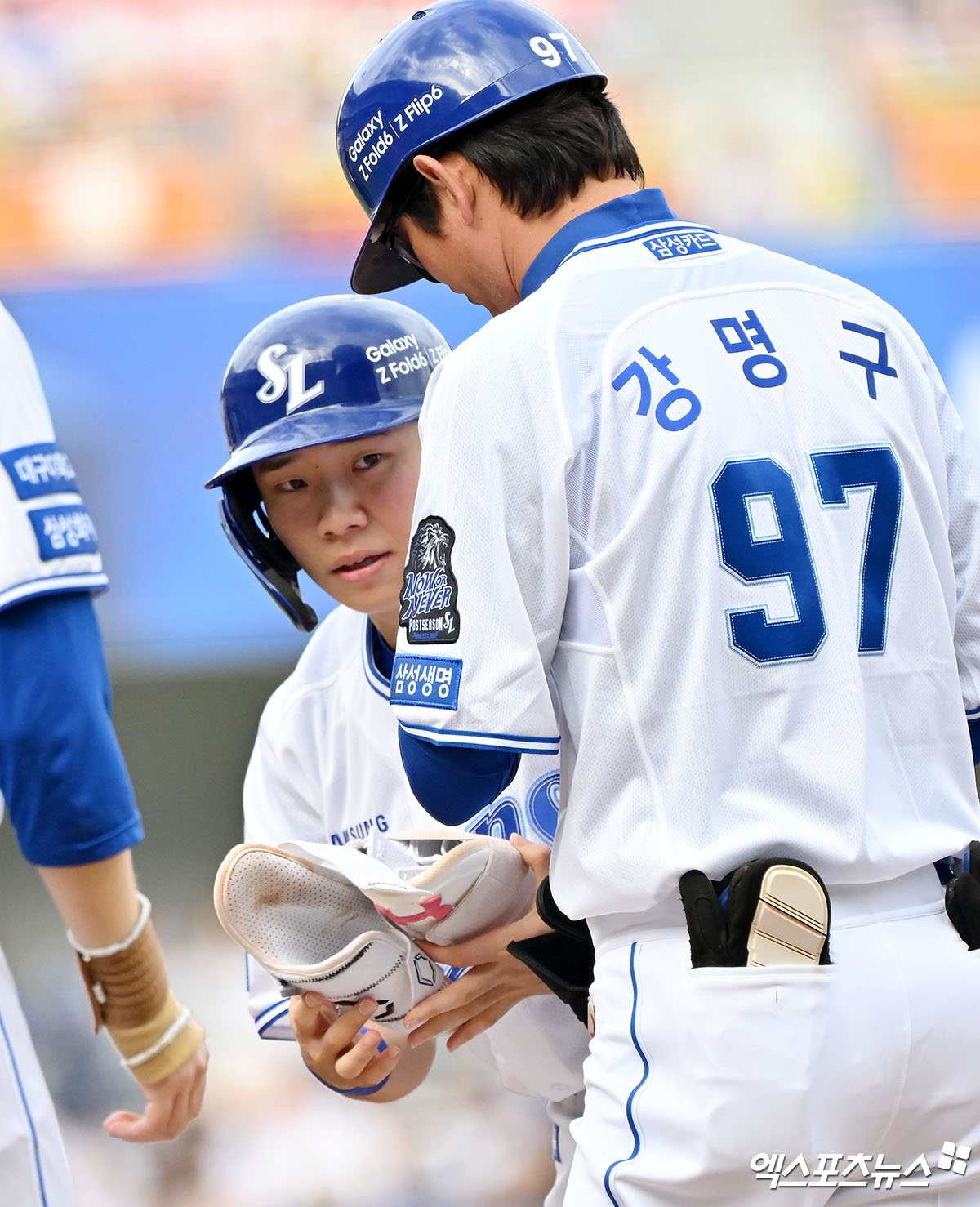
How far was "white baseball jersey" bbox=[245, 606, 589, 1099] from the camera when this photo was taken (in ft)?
7.82

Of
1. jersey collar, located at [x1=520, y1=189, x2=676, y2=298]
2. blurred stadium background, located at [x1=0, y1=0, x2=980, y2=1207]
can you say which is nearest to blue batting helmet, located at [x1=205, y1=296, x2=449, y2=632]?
jersey collar, located at [x1=520, y1=189, x2=676, y2=298]

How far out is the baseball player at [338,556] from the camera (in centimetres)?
253

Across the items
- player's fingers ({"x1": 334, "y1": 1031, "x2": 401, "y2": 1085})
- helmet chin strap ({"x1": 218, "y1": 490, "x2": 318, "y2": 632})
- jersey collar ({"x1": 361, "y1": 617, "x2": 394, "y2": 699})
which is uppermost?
helmet chin strap ({"x1": 218, "y1": 490, "x2": 318, "y2": 632})

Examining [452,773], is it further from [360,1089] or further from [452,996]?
[360,1089]

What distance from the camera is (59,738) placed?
2111 millimetres

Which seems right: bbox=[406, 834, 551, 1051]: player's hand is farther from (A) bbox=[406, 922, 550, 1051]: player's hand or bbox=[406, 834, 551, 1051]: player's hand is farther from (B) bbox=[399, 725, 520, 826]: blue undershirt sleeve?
(B) bbox=[399, 725, 520, 826]: blue undershirt sleeve

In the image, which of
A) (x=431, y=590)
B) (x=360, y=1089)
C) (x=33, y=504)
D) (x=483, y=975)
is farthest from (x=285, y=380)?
(x=360, y=1089)

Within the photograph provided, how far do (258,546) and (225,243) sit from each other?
4430mm

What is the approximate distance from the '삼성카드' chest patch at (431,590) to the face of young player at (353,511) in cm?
83

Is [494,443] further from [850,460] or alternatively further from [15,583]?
[15,583]

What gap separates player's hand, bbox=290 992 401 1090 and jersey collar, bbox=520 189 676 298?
3.56ft

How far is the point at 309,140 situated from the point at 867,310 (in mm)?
5796

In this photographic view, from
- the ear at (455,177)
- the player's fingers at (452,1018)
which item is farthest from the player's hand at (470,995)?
the ear at (455,177)

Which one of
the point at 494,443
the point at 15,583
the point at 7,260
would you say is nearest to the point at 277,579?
the point at 15,583
